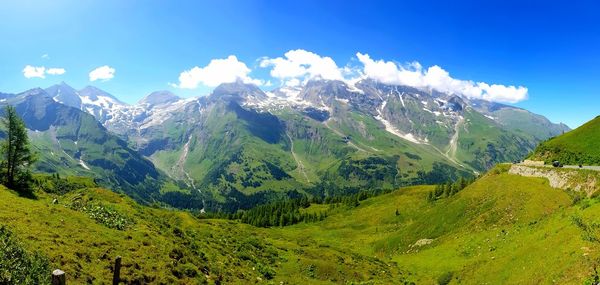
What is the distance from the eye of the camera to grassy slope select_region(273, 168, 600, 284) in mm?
36812

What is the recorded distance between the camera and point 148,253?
37.2 m

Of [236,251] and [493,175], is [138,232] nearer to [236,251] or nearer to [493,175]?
[236,251]

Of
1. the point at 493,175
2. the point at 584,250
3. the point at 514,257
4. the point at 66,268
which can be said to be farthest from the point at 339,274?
the point at 493,175

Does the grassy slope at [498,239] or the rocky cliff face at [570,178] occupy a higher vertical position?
the rocky cliff face at [570,178]

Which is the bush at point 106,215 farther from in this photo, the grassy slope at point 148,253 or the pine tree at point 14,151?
the pine tree at point 14,151

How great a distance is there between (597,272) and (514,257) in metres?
19.2

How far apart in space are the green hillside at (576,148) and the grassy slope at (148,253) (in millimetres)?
66733

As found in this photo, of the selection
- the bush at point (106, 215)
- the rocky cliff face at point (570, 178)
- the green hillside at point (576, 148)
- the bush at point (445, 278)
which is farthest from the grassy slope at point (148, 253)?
the green hillside at point (576, 148)

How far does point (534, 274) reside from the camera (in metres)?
36.4

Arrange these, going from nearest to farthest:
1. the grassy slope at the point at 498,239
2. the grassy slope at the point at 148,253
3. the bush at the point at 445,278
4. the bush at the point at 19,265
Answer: the bush at the point at 19,265 → the grassy slope at the point at 148,253 → the grassy slope at the point at 498,239 → the bush at the point at 445,278

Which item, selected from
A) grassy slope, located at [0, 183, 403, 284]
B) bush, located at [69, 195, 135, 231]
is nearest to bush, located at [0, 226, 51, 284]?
grassy slope, located at [0, 183, 403, 284]

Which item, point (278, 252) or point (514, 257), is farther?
point (278, 252)

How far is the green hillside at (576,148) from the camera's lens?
92806mm

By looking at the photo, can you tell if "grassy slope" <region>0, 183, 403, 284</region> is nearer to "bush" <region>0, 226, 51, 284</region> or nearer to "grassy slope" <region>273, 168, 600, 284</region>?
"bush" <region>0, 226, 51, 284</region>
